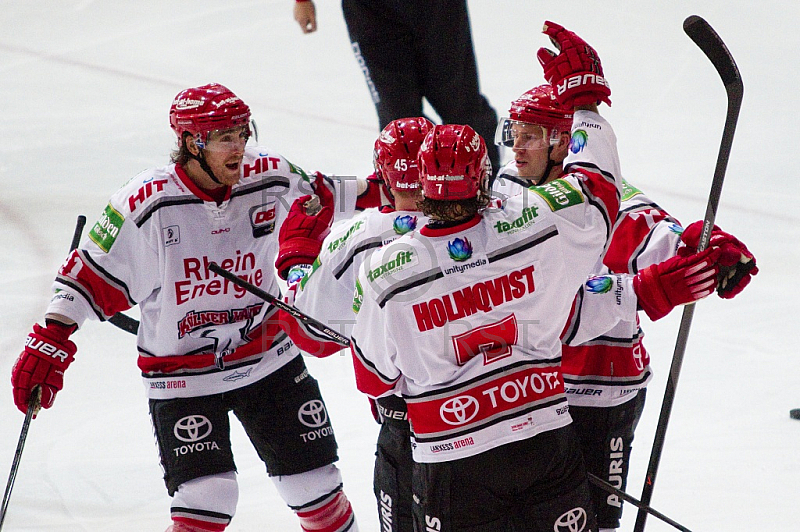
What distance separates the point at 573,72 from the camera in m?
2.33

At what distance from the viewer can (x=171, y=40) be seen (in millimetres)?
7324

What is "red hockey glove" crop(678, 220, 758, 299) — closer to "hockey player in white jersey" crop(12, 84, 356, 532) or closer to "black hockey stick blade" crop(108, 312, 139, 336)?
"hockey player in white jersey" crop(12, 84, 356, 532)

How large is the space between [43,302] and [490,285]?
306cm

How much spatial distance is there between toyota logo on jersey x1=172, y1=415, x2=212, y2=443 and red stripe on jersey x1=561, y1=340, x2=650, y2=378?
92 centimetres

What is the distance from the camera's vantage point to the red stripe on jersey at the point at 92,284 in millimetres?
2641

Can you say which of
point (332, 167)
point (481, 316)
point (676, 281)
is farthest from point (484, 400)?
point (332, 167)

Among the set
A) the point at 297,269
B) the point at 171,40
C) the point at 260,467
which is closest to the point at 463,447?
the point at 297,269

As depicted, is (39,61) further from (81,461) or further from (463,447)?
(463,447)

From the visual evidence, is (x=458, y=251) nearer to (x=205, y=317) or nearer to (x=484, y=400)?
(x=484, y=400)

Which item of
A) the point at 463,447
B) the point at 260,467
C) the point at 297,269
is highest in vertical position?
the point at 297,269

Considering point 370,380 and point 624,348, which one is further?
point 624,348

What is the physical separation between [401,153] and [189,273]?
75 cm

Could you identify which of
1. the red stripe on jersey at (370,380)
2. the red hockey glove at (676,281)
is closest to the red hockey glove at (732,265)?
the red hockey glove at (676,281)

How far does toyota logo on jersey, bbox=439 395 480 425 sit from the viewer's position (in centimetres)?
207
